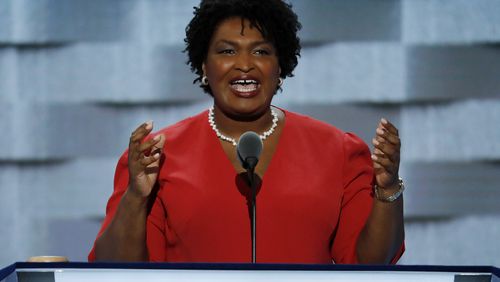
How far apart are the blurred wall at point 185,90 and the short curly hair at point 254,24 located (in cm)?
82

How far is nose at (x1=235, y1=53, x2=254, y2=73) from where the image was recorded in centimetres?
162

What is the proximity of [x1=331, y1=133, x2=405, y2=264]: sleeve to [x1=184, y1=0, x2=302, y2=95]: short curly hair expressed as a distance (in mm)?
253

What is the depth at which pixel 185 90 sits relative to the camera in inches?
102

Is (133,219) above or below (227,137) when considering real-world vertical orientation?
below

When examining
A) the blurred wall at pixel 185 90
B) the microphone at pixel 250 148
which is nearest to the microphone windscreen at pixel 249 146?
the microphone at pixel 250 148

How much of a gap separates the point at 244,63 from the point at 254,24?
0.30ft

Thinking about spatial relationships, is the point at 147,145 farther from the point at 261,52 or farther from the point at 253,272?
the point at 253,272

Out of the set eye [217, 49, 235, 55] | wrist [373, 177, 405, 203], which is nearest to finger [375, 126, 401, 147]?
wrist [373, 177, 405, 203]

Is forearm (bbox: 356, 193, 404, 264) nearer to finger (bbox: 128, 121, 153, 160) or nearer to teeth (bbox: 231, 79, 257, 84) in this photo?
teeth (bbox: 231, 79, 257, 84)

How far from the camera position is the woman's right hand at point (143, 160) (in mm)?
1463

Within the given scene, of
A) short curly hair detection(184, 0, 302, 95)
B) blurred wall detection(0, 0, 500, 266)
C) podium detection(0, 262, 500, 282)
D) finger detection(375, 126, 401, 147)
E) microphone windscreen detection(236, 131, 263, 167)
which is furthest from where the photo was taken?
blurred wall detection(0, 0, 500, 266)

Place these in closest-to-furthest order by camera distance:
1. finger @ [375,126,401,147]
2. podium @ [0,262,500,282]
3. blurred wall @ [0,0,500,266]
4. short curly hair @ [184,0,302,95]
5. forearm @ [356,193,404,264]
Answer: podium @ [0,262,500,282]
finger @ [375,126,401,147]
forearm @ [356,193,404,264]
short curly hair @ [184,0,302,95]
blurred wall @ [0,0,500,266]

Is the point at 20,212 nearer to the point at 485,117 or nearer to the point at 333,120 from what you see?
the point at 333,120

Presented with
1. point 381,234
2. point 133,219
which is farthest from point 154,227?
point 381,234
